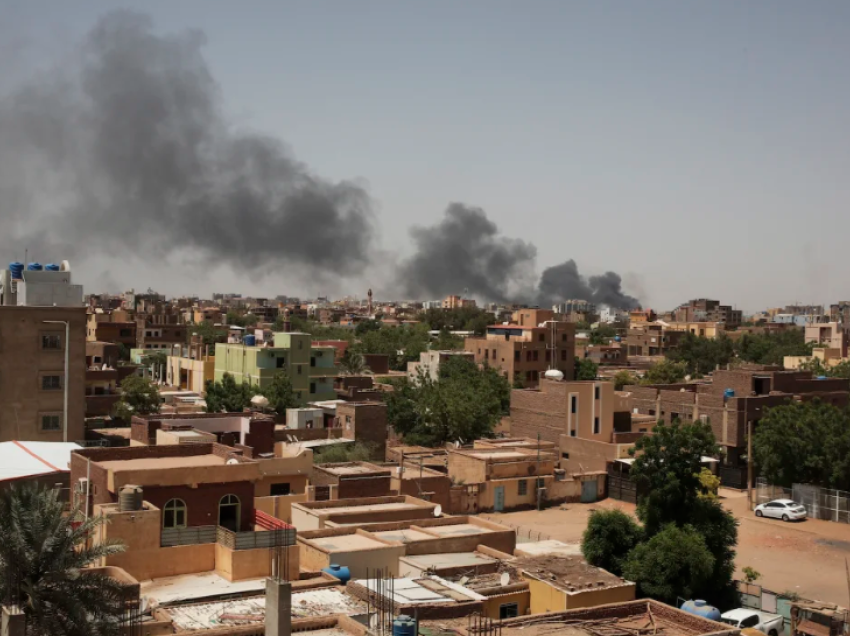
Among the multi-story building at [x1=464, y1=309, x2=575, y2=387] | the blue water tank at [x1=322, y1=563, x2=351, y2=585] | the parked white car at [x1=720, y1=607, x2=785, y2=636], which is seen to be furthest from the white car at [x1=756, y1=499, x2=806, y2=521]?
the multi-story building at [x1=464, y1=309, x2=575, y2=387]

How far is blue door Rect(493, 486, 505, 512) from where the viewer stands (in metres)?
36.1

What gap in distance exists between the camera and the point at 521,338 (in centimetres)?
6906

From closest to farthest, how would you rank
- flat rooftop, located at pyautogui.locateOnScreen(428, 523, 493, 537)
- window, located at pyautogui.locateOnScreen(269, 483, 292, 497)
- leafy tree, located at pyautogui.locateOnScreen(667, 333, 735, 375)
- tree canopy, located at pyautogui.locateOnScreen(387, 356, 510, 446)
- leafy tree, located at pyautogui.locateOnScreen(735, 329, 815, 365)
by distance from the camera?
flat rooftop, located at pyautogui.locateOnScreen(428, 523, 493, 537)
window, located at pyautogui.locateOnScreen(269, 483, 292, 497)
tree canopy, located at pyautogui.locateOnScreen(387, 356, 510, 446)
leafy tree, located at pyautogui.locateOnScreen(735, 329, 815, 365)
leafy tree, located at pyautogui.locateOnScreen(667, 333, 735, 375)

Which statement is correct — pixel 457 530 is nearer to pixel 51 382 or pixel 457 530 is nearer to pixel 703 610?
pixel 703 610

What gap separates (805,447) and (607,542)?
581 inches

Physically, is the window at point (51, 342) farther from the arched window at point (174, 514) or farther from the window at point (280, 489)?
the arched window at point (174, 514)

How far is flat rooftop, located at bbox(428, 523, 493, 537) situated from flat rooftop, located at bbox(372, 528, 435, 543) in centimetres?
40

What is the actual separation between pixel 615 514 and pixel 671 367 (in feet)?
158

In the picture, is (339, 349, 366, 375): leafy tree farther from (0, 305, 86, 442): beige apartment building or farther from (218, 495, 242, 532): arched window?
(218, 495, 242, 532): arched window

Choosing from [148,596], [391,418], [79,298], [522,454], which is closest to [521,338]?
[391,418]

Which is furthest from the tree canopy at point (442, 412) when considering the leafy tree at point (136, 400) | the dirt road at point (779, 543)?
the leafy tree at point (136, 400)

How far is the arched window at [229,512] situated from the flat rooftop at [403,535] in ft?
13.2

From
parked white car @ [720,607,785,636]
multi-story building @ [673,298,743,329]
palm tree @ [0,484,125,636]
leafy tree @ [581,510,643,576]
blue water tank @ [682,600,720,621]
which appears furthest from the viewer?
multi-story building @ [673,298,743,329]

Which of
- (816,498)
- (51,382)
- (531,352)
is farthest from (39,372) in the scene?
(531,352)
